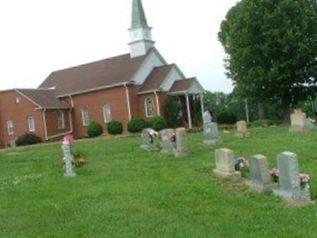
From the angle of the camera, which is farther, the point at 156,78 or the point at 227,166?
the point at 156,78

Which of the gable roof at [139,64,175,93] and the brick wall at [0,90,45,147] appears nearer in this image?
the gable roof at [139,64,175,93]

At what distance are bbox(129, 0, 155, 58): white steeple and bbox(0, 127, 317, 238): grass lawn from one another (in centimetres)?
3626

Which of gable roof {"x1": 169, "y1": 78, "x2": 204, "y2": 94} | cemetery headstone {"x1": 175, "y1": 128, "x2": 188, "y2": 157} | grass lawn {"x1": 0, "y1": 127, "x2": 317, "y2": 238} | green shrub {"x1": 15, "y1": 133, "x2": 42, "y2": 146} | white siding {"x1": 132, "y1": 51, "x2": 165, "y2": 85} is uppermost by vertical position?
white siding {"x1": 132, "y1": 51, "x2": 165, "y2": 85}

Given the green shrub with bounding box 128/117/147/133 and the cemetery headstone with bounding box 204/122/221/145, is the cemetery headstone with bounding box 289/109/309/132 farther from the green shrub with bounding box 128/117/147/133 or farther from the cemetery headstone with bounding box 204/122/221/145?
the green shrub with bounding box 128/117/147/133

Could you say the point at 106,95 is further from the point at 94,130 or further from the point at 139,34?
the point at 139,34

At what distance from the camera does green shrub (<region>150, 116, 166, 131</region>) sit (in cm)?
5082

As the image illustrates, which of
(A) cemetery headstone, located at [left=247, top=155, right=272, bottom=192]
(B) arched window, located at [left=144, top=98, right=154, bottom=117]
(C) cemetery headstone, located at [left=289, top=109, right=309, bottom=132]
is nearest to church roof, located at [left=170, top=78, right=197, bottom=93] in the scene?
(B) arched window, located at [left=144, top=98, right=154, bottom=117]

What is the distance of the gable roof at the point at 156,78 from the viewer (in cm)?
5462

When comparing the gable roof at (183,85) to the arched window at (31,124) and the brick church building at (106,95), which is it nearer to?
the brick church building at (106,95)

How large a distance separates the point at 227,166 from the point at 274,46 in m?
28.9

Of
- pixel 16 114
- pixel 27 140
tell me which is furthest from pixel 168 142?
pixel 16 114

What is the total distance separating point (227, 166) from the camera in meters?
16.6

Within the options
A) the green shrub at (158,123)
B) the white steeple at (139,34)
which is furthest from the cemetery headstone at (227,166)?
the white steeple at (139,34)

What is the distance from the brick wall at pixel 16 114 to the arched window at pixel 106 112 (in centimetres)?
493
